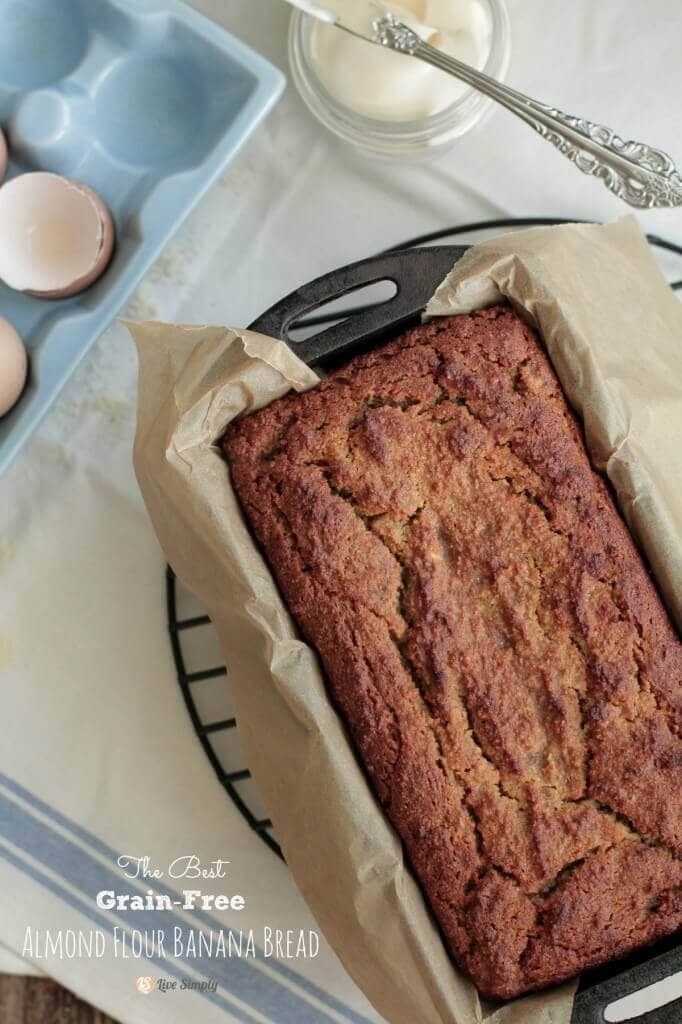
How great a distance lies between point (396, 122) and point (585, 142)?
0.30 meters

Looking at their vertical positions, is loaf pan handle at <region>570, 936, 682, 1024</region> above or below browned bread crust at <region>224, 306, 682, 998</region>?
below

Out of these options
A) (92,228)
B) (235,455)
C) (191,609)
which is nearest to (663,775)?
(235,455)

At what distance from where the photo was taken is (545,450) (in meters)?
1.17

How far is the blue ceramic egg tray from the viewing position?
1500mm

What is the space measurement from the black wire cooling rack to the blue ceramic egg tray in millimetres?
301

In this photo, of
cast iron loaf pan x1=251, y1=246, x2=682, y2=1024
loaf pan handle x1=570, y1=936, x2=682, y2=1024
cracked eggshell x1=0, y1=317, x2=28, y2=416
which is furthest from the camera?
cracked eggshell x1=0, y1=317, x2=28, y2=416

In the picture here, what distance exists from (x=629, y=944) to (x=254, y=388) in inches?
32.2

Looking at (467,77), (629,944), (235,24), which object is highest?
(235,24)

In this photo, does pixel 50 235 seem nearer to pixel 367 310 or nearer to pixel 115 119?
pixel 115 119

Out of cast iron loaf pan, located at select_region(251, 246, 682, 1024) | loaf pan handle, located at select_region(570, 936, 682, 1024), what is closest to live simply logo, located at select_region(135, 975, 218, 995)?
loaf pan handle, located at select_region(570, 936, 682, 1024)

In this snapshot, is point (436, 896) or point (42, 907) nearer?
point (436, 896)

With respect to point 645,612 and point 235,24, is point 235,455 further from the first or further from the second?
point 235,24

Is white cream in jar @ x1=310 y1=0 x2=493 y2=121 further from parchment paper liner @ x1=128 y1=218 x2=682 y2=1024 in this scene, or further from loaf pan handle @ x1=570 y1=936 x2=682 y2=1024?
loaf pan handle @ x1=570 y1=936 x2=682 y2=1024

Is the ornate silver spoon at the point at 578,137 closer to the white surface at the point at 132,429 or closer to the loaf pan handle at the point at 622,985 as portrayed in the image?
the white surface at the point at 132,429
